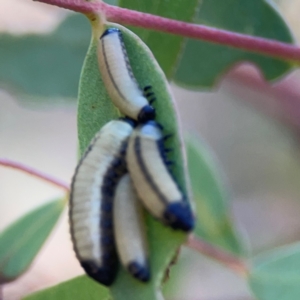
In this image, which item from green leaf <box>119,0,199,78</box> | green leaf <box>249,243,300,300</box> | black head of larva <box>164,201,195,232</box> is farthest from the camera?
green leaf <box>249,243,300,300</box>

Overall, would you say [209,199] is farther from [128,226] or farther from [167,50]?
[128,226]

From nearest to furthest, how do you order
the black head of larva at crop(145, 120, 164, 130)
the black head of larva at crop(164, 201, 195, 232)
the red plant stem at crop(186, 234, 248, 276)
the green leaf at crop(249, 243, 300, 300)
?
1. the black head of larva at crop(164, 201, 195, 232)
2. the black head of larva at crop(145, 120, 164, 130)
3. the green leaf at crop(249, 243, 300, 300)
4. the red plant stem at crop(186, 234, 248, 276)

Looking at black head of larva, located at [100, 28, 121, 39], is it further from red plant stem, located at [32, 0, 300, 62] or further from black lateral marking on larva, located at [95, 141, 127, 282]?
black lateral marking on larva, located at [95, 141, 127, 282]

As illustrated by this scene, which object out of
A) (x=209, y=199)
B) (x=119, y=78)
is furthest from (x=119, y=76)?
(x=209, y=199)

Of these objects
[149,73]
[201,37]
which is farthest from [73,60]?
[149,73]

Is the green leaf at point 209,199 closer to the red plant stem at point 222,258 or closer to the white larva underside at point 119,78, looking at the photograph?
the red plant stem at point 222,258

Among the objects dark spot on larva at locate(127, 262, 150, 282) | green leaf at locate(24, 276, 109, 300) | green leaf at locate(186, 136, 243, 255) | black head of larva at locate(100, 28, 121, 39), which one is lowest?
green leaf at locate(186, 136, 243, 255)

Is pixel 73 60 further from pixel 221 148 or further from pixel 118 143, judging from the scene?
pixel 221 148

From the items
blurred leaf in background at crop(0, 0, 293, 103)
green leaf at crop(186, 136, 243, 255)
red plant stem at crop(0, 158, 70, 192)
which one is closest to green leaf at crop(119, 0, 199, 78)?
blurred leaf in background at crop(0, 0, 293, 103)

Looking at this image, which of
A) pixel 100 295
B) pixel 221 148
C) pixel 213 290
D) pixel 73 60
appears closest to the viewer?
pixel 100 295
